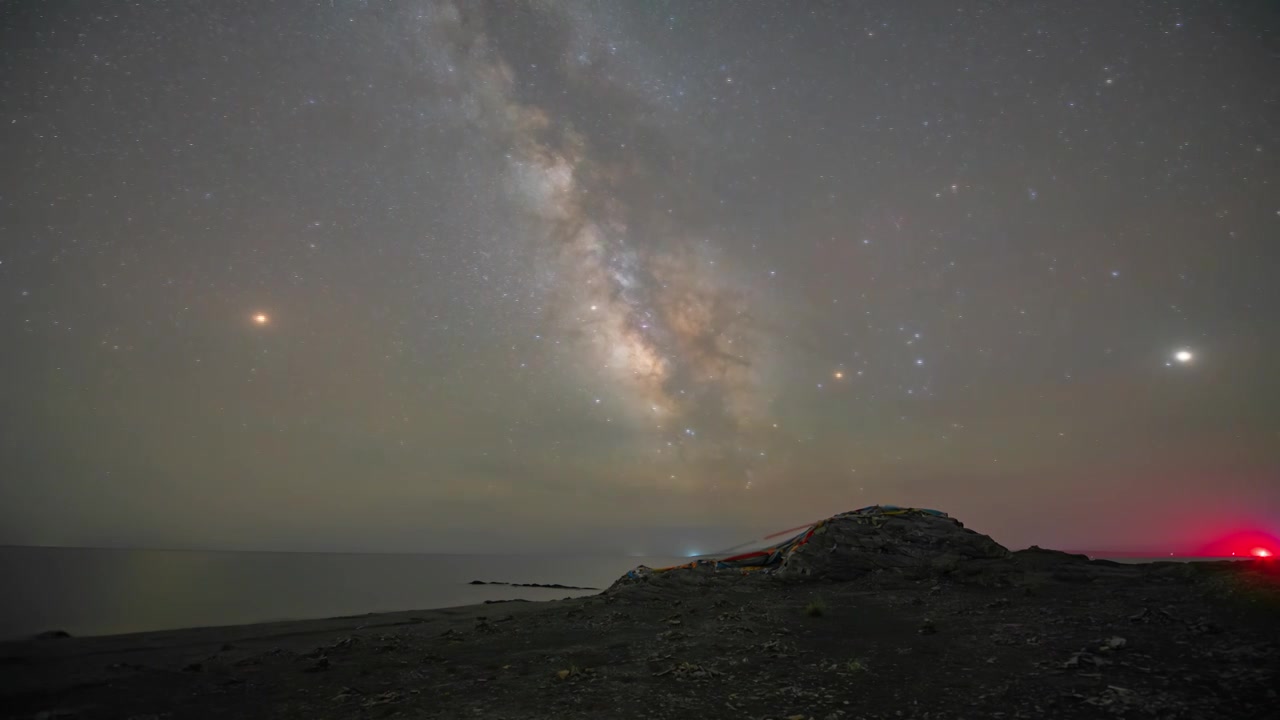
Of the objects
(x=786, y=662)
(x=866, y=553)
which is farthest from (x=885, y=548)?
(x=786, y=662)

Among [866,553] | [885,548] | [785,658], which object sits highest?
[885,548]

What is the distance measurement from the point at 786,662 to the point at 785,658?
0.96ft

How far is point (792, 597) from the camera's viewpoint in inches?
701

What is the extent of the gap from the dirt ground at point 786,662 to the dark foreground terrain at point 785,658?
0.05 metres

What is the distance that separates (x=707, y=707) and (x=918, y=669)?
4192 mm

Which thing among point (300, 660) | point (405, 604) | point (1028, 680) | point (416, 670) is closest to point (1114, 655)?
point (1028, 680)

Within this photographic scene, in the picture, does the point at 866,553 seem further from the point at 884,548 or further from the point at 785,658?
the point at 785,658

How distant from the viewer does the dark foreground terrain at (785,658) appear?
7.51 meters

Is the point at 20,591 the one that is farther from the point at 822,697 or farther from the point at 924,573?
the point at 924,573

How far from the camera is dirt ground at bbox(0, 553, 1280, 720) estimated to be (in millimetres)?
7457

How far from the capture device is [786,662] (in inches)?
402

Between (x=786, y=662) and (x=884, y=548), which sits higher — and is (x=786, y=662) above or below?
below

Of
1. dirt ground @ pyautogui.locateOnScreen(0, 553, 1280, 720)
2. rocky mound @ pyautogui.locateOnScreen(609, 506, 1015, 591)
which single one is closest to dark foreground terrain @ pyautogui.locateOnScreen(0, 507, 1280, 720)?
dirt ground @ pyautogui.locateOnScreen(0, 553, 1280, 720)

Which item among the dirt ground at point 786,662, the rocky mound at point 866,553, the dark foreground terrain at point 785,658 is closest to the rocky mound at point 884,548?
the rocky mound at point 866,553
